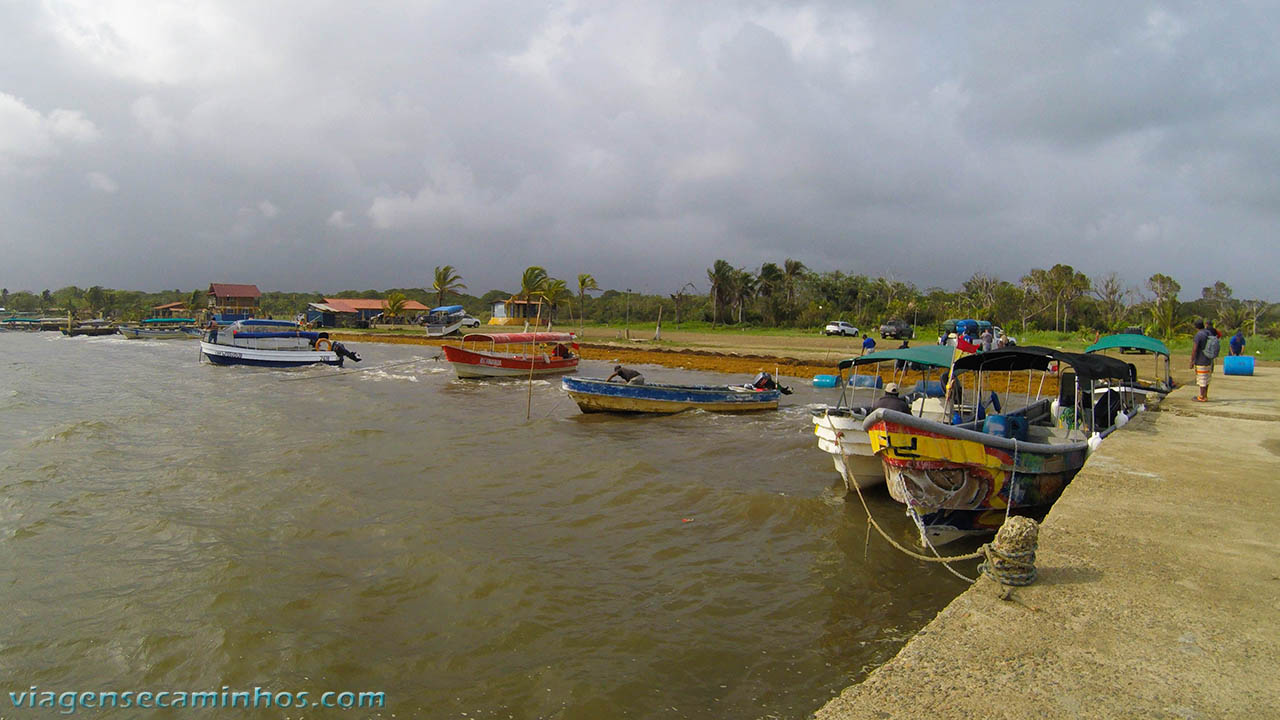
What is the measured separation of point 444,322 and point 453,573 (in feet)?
179

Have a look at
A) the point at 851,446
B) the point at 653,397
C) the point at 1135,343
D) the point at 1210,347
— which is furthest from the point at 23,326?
the point at 1210,347

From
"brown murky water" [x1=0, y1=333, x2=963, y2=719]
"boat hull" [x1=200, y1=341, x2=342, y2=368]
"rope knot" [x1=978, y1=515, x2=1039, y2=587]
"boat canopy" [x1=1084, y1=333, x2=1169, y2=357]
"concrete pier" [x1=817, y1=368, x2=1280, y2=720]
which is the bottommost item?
"brown murky water" [x1=0, y1=333, x2=963, y2=719]

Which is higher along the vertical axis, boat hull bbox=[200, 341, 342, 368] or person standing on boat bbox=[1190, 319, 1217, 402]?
person standing on boat bbox=[1190, 319, 1217, 402]

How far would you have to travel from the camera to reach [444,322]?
59.7 metres

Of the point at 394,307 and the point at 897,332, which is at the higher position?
the point at 394,307

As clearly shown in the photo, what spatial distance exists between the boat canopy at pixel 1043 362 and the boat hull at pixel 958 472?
4.98 feet

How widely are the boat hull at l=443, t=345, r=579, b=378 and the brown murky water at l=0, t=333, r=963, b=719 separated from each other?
38.4 ft

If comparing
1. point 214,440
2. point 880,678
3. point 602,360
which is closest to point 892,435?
point 880,678

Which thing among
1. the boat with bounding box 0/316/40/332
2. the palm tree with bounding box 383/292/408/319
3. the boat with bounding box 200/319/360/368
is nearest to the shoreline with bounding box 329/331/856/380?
the boat with bounding box 200/319/360/368

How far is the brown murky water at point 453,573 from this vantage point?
5609mm

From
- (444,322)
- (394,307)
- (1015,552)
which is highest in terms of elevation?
(394,307)

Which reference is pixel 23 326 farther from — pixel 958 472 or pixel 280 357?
pixel 958 472

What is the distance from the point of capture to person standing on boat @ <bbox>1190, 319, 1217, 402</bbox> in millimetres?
13734

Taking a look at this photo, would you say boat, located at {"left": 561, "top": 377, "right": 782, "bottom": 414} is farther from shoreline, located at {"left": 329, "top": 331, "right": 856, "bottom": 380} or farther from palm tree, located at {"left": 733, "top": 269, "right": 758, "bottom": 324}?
palm tree, located at {"left": 733, "top": 269, "right": 758, "bottom": 324}
